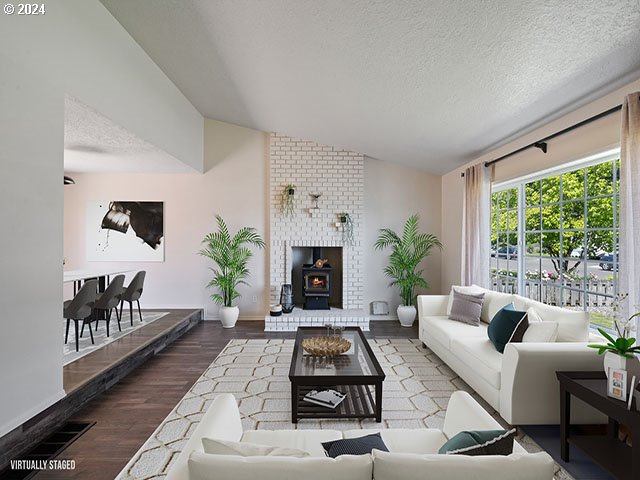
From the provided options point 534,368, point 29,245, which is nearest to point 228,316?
point 29,245

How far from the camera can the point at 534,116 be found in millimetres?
3486

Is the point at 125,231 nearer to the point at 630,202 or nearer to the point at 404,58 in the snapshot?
the point at 404,58

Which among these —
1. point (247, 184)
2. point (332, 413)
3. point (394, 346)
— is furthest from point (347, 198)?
point (332, 413)

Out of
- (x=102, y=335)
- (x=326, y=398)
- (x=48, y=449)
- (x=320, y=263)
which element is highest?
(x=320, y=263)

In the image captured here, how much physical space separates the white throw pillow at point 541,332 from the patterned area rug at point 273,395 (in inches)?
26.2

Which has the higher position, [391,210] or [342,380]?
[391,210]

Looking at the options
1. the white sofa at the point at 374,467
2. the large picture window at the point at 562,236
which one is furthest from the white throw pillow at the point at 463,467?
the large picture window at the point at 562,236

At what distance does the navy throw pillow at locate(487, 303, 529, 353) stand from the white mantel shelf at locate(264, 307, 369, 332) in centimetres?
260

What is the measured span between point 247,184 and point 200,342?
2793mm

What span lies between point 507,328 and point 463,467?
2.33 metres

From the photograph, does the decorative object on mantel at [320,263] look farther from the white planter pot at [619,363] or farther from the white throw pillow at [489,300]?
the white planter pot at [619,363]

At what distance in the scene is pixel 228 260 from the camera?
5.95m

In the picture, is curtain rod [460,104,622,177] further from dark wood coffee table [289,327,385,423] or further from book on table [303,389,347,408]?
book on table [303,389,347,408]

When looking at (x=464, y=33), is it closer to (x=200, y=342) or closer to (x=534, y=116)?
(x=534, y=116)
